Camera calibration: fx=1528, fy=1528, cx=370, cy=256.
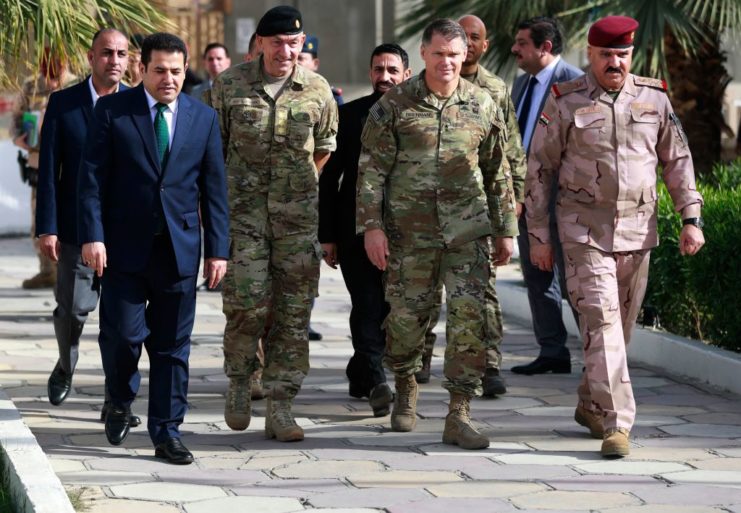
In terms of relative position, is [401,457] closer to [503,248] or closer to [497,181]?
[503,248]

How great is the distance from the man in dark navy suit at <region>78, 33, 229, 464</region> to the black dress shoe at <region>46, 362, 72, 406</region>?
129cm

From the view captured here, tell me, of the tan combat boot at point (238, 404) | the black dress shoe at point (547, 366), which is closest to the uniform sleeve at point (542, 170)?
the tan combat boot at point (238, 404)

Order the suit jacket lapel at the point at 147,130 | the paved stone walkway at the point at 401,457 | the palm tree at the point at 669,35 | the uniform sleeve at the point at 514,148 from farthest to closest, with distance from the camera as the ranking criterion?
the palm tree at the point at 669,35 < the uniform sleeve at the point at 514,148 < the suit jacket lapel at the point at 147,130 < the paved stone walkway at the point at 401,457

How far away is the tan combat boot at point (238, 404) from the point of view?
708cm

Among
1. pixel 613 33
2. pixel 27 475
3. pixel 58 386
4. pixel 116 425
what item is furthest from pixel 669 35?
pixel 27 475

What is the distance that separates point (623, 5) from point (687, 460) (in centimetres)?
626

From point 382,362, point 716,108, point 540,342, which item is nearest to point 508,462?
point 382,362

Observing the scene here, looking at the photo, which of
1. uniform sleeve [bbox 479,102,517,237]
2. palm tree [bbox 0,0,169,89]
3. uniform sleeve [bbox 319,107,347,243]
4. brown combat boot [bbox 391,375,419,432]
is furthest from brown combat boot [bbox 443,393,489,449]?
palm tree [bbox 0,0,169,89]

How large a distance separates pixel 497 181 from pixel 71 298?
7.76 ft

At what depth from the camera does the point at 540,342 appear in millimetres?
8883

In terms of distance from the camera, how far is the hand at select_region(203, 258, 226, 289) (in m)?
6.54

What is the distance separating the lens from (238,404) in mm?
7094

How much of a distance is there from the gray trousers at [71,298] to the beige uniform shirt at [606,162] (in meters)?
2.36

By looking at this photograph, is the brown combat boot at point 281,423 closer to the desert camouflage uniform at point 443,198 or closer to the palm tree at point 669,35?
the desert camouflage uniform at point 443,198
